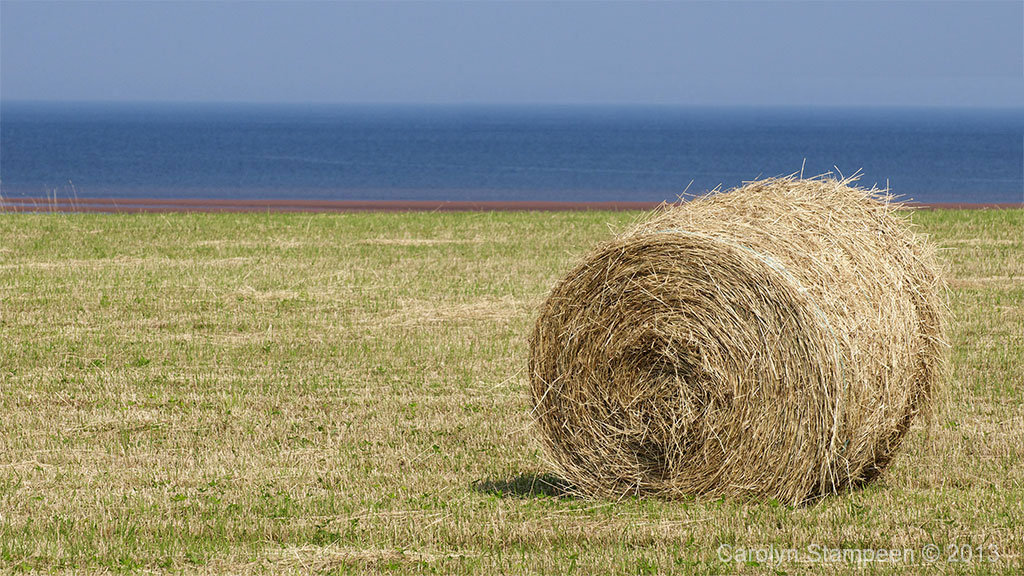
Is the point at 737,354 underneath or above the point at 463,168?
above

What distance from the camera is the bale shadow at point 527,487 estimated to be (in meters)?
8.39

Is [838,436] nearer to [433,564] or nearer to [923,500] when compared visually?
[923,500]

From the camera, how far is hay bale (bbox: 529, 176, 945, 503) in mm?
7703

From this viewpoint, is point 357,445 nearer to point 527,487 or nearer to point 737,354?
point 527,487

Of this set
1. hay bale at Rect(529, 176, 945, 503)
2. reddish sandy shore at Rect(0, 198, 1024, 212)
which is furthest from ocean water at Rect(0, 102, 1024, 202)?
hay bale at Rect(529, 176, 945, 503)

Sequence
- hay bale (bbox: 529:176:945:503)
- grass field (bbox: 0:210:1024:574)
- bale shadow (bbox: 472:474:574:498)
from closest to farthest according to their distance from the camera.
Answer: grass field (bbox: 0:210:1024:574)
hay bale (bbox: 529:176:945:503)
bale shadow (bbox: 472:474:574:498)

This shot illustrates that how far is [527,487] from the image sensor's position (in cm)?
864

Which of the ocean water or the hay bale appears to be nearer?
the hay bale

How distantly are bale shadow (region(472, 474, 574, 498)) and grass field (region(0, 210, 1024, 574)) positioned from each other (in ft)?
0.08

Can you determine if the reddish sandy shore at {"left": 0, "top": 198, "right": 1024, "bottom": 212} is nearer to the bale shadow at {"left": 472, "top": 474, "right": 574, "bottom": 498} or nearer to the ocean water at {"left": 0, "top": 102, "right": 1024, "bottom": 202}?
the ocean water at {"left": 0, "top": 102, "right": 1024, "bottom": 202}

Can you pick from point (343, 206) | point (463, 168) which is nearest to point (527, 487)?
point (343, 206)

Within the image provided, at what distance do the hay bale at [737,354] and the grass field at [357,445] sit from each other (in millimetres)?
303

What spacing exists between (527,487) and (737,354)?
74.0 inches

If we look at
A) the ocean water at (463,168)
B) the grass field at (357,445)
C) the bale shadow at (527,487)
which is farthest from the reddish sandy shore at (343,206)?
the bale shadow at (527,487)
